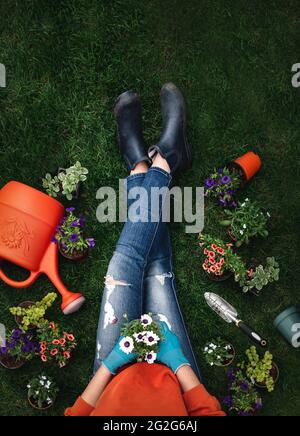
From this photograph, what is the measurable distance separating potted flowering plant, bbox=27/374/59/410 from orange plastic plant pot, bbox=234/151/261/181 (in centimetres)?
166

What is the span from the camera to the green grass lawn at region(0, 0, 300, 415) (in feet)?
9.32

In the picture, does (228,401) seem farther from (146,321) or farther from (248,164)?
(248,164)

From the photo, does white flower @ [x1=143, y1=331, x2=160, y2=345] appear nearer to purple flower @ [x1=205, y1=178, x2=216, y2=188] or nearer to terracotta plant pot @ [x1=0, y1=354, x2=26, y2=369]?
terracotta plant pot @ [x1=0, y1=354, x2=26, y2=369]

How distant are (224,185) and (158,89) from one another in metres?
0.75

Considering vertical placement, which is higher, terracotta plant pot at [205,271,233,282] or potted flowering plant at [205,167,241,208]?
potted flowering plant at [205,167,241,208]

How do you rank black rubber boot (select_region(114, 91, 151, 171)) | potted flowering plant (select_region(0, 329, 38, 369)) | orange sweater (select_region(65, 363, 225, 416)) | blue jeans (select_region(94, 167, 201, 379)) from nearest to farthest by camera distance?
orange sweater (select_region(65, 363, 225, 416)) → blue jeans (select_region(94, 167, 201, 379)) → potted flowering plant (select_region(0, 329, 38, 369)) → black rubber boot (select_region(114, 91, 151, 171))

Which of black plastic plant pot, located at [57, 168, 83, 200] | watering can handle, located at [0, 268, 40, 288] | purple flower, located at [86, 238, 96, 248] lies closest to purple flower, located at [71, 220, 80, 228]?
purple flower, located at [86, 238, 96, 248]

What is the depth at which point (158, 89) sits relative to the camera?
288cm

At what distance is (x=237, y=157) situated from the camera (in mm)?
2873

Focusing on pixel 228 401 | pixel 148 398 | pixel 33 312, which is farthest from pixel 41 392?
pixel 228 401

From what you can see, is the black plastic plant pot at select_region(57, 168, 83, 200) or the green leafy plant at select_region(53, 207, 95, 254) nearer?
the green leafy plant at select_region(53, 207, 95, 254)

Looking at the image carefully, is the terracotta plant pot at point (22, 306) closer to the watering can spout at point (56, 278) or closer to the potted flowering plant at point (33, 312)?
the potted flowering plant at point (33, 312)

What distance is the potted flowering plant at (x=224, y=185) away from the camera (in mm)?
2695
